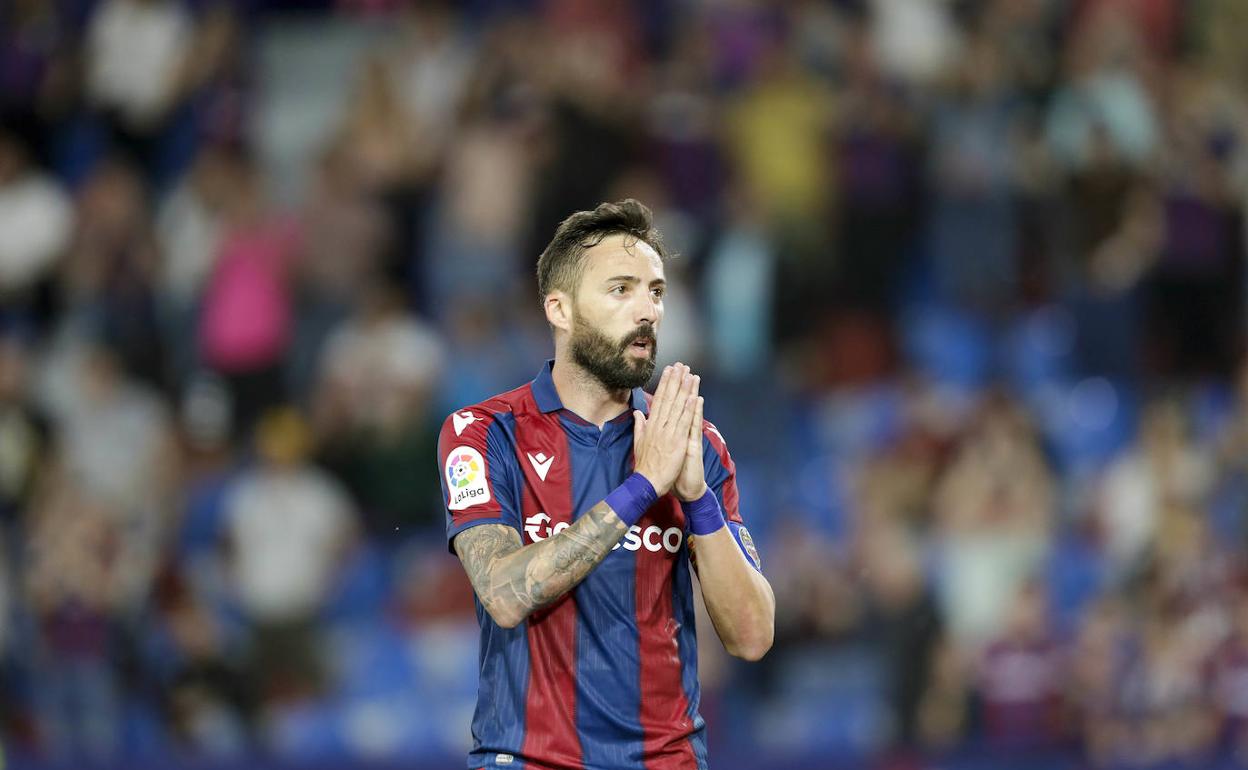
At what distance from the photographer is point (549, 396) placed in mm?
4984

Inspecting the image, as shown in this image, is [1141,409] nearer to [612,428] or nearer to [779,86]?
[779,86]

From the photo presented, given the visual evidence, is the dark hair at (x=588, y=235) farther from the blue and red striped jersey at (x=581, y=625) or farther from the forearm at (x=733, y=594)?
the forearm at (x=733, y=594)

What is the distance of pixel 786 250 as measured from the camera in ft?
39.2

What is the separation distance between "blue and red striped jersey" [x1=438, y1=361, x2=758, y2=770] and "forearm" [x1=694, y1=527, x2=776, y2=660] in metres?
0.13

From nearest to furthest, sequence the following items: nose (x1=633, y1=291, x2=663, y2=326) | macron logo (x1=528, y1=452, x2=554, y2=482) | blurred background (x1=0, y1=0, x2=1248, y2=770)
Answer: nose (x1=633, y1=291, x2=663, y2=326)
macron logo (x1=528, y1=452, x2=554, y2=482)
blurred background (x1=0, y1=0, x2=1248, y2=770)

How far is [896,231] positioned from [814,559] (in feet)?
8.54

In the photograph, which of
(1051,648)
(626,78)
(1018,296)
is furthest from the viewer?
(626,78)

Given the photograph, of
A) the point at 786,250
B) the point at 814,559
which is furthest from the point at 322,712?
the point at 786,250

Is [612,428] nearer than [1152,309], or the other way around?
[612,428]

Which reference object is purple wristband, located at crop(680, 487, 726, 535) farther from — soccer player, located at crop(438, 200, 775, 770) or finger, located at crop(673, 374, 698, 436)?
finger, located at crop(673, 374, 698, 436)

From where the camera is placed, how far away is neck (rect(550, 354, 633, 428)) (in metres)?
4.94

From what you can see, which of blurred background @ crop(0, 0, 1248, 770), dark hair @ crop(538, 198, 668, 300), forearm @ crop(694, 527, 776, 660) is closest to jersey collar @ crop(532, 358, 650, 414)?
dark hair @ crop(538, 198, 668, 300)

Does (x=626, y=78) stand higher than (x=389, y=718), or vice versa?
(x=626, y=78)

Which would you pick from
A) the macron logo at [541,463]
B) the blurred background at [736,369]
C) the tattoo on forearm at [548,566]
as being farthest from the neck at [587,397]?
the blurred background at [736,369]
